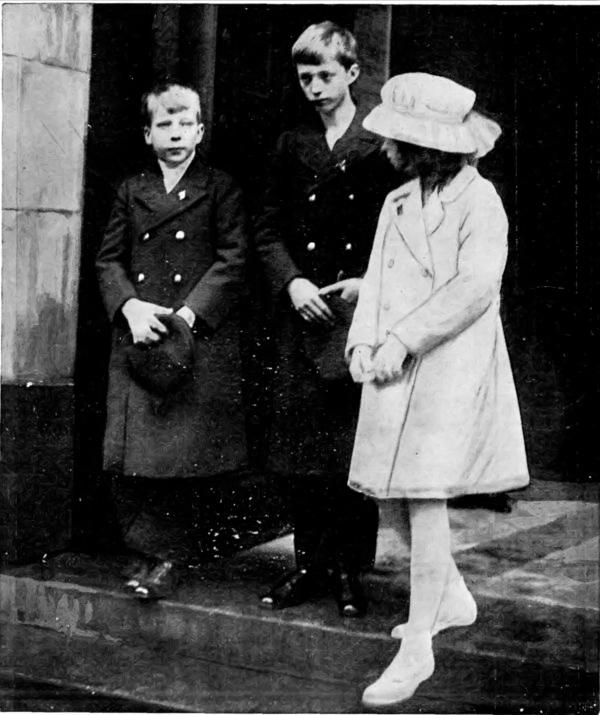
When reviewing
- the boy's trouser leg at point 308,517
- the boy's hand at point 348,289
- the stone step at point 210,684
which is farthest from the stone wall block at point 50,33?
the stone step at point 210,684

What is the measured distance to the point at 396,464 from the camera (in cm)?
365

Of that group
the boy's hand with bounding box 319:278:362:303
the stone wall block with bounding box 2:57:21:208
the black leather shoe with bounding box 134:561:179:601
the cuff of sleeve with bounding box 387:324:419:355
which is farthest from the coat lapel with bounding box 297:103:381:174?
the black leather shoe with bounding box 134:561:179:601

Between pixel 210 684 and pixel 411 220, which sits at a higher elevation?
pixel 411 220

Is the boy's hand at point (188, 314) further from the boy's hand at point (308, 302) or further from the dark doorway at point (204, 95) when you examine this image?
the boy's hand at point (308, 302)

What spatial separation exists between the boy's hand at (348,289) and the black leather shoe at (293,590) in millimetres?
960

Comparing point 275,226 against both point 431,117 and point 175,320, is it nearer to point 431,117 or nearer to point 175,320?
point 175,320

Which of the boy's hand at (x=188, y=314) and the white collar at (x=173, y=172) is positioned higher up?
the white collar at (x=173, y=172)

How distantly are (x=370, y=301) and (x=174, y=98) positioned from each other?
3.34 ft

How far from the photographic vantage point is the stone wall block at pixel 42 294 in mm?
4082

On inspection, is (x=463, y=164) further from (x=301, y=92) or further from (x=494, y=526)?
(x=494, y=526)

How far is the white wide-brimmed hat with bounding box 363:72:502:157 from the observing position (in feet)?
12.0

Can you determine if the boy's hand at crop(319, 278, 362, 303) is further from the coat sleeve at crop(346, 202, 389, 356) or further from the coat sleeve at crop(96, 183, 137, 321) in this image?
the coat sleeve at crop(96, 183, 137, 321)

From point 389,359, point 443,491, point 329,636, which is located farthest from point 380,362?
point 329,636

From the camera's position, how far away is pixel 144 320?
3.92 m
